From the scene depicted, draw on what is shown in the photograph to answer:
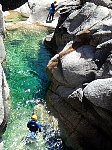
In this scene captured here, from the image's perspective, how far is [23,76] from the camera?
2775 cm

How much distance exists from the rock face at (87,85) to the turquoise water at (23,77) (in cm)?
197

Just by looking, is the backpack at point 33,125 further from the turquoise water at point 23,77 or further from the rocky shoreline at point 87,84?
the rocky shoreline at point 87,84

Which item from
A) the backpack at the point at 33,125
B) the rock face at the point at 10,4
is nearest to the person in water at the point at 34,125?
the backpack at the point at 33,125

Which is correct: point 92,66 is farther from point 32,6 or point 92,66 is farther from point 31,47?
point 32,6

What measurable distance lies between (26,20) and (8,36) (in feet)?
15.8

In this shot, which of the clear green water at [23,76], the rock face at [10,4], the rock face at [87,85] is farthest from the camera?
the rock face at [10,4]

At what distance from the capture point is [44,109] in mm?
23750

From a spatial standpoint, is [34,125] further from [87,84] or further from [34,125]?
[87,84]

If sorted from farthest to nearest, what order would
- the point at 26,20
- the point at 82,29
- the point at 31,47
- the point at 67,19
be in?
the point at 26,20 < the point at 31,47 < the point at 67,19 < the point at 82,29

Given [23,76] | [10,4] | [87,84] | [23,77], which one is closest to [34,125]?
[87,84]

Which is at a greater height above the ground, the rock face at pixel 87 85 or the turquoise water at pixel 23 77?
the rock face at pixel 87 85

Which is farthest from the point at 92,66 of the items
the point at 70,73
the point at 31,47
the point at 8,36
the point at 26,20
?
the point at 26,20

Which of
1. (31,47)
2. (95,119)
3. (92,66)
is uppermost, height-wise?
(92,66)

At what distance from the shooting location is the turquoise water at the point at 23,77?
2127 centimetres
